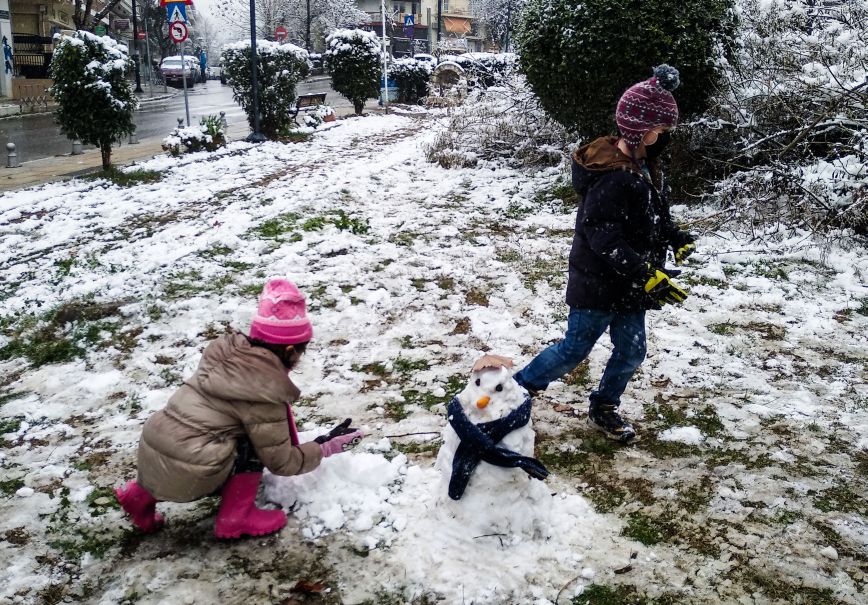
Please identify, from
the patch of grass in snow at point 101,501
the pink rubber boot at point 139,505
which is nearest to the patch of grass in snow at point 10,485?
the patch of grass in snow at point 101,501

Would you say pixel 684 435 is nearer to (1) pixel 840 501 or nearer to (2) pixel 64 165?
(1) pixel 840 501

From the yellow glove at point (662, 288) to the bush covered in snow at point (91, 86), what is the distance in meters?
9.07

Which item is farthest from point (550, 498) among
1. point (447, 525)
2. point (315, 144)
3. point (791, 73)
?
point (315, 144)

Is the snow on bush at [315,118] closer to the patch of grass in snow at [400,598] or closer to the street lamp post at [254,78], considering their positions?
the street lamp post at [254,78]

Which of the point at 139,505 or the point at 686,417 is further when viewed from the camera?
the point at 686,417

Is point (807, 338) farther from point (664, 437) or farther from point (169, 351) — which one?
point (169, 351)

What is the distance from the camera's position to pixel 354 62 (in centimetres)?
1828

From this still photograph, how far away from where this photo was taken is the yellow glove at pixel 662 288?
288 cm

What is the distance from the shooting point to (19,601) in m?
2.37

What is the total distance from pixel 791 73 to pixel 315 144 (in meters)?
9.24

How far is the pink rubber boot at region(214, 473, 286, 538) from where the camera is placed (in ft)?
8.62

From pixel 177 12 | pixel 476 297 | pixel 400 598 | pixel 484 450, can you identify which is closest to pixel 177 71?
pixel 177 12

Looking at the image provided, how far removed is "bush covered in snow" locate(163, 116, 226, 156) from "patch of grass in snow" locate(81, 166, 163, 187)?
4.94 ft

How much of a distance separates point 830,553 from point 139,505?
2765 mm
